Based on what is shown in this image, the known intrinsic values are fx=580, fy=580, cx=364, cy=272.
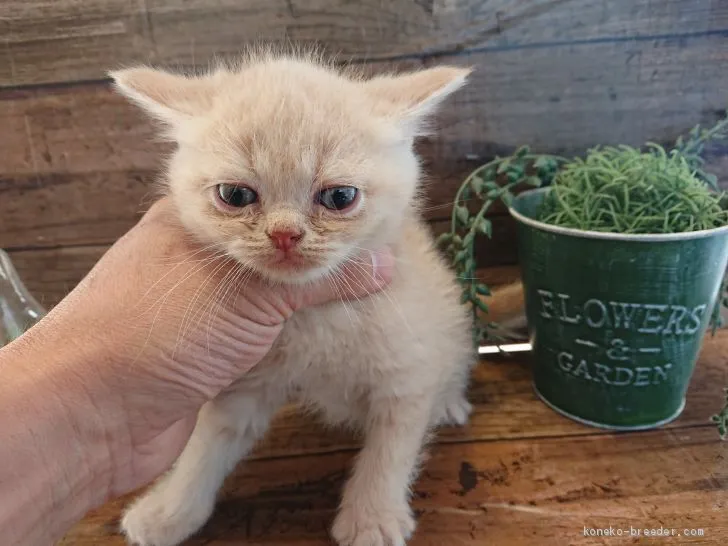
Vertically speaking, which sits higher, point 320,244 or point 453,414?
point 320,244

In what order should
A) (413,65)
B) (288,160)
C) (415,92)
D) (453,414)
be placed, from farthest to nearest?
(413,65)
(453,414)
(415,92)
(288,160)

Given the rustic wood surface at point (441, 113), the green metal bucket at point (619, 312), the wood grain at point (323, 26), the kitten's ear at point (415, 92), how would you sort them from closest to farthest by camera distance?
the kitten's ear at point (415, 92), the green metal bucket at point (619, 312), the rustic wood surface at point (441, 113), the wood grain at point (323, 26)

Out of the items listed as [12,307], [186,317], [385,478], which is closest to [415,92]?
[186,317]

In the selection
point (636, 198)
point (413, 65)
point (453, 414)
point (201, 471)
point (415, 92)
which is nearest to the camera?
point (415, 92)

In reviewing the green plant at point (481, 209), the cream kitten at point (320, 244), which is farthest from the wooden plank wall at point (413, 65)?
the cream kitten at point (320, 244)

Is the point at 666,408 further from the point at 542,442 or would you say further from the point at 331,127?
the point at 331,127

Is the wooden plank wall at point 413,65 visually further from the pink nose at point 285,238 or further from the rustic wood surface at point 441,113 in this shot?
the pink nose at point 285,238

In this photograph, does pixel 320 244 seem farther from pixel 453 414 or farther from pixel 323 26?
pixel 323 26
